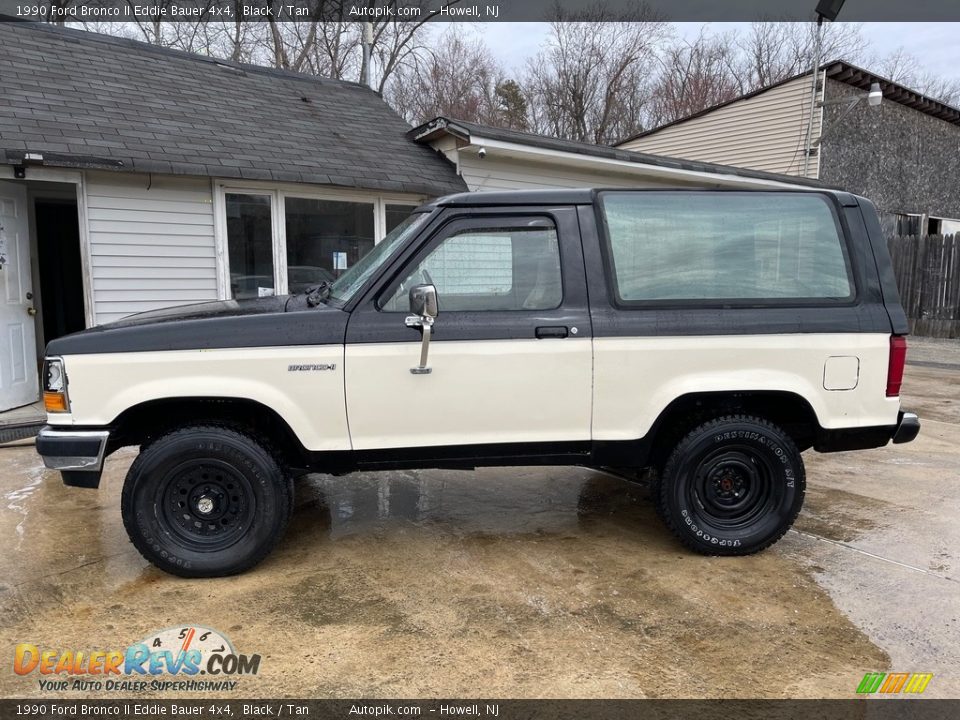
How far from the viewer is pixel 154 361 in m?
3.38

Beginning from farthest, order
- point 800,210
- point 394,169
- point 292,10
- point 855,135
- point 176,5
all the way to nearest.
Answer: point 292,10
point 176,5
point 855,135
point 394,169
point 800,210

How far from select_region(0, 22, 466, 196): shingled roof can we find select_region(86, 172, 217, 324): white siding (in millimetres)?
429

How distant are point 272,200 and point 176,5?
17.0 meters

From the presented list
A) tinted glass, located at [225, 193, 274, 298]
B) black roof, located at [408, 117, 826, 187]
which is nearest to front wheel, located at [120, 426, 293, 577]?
tinted glass, located at [225, 193, 274, 298]

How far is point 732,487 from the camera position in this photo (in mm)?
3844

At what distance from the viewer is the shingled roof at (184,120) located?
702cm

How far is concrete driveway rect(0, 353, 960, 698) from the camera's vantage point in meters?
2.73

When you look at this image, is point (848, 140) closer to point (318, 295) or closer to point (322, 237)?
point (322, 237)

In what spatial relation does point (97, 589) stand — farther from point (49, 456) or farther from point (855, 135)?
point (855, 135)

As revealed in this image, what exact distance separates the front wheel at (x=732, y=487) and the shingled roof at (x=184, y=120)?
599cm

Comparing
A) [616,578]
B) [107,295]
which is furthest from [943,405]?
[107,295]

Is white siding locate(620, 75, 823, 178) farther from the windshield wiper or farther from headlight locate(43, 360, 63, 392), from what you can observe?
headlight locate(43, 360, 63, 392)

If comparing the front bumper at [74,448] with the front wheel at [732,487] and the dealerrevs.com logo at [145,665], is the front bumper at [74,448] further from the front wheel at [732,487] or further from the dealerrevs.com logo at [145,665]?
the front wheel at [732,487]

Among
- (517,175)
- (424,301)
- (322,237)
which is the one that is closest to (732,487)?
(424,301)
